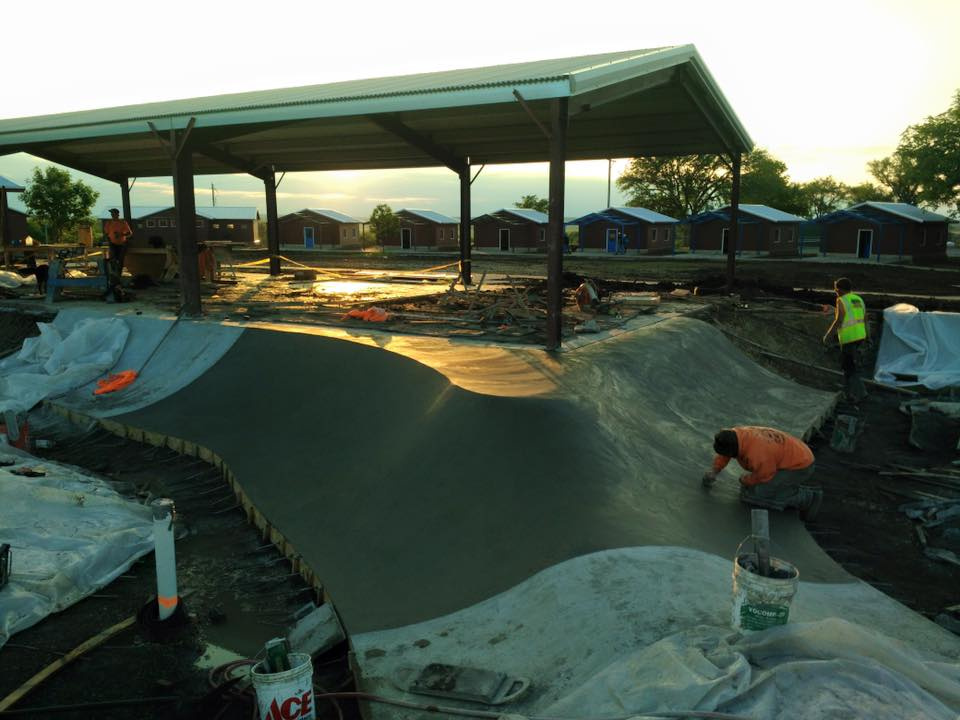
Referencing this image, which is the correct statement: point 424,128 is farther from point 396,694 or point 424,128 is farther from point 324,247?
point 324,247

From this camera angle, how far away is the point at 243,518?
7980 millimetres

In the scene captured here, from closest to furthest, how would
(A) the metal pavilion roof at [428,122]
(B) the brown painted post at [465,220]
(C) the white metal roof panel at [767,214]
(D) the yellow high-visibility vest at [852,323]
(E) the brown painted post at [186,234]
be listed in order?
(A) the metal pavilion roof at [428,122] → (D) the yellow high-visibility vest at [852,323] → (E) the brown painted post at [186,234] → (B) the brown painted post at [465,220] → (C) the white metal roof panel at [767,214]

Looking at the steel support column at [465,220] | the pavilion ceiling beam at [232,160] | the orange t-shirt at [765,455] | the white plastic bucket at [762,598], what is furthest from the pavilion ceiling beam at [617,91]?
the pavilion ceiling beam at [232,160]

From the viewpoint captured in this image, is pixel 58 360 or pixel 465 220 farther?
pixel 465 220

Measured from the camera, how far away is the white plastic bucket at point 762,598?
156 inches

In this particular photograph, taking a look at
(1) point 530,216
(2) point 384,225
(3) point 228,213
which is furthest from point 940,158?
(3) point 228,213

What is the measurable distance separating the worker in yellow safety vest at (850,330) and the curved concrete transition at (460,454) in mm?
1421

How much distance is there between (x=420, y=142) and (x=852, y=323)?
11.2 meters

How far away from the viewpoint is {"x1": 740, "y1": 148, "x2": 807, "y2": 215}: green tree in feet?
235

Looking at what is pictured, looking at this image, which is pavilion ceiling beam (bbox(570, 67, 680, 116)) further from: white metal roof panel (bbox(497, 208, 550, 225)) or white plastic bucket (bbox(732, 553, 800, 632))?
white metal roof panel (bbox(497, 208, 550, 225))

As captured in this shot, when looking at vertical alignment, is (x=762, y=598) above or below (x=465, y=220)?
below

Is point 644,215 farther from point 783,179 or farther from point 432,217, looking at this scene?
point 783,179

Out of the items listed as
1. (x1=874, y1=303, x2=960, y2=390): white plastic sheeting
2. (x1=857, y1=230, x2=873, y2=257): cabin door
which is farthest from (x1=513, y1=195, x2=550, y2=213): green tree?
(x1=874, y1=303, x2=960, y2=390): white plastic sheeting

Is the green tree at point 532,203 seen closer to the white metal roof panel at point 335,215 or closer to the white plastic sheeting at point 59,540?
the white metal roof panel at point 335,215
